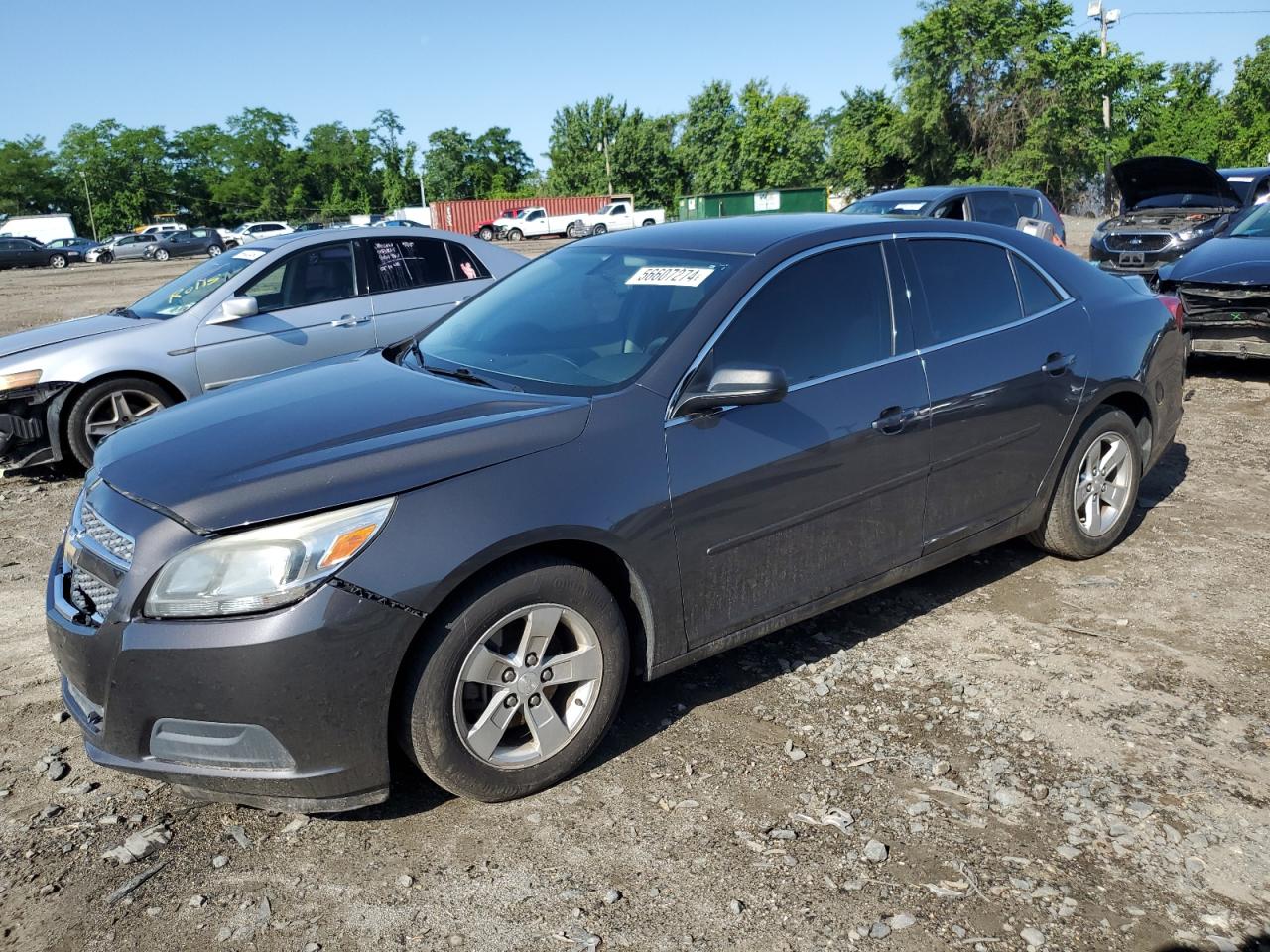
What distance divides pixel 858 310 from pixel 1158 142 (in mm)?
67153

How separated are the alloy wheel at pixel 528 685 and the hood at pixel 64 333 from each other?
531cm

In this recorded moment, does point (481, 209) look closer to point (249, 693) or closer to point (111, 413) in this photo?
point (111, 413)

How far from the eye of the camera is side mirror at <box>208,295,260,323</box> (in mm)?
6883

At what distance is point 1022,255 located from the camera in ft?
14.8

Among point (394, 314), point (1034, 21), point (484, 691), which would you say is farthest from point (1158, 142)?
point (484, 691)

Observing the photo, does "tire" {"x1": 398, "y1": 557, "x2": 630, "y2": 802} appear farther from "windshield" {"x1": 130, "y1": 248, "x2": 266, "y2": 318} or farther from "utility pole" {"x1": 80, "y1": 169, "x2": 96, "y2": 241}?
"utility pole" {"x1": 80, "y1": 169, "x2": 96, "y2": 241}

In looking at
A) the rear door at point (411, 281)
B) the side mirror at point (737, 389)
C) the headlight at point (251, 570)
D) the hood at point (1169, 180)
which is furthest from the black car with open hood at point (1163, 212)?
the headlight at point (251, 570)

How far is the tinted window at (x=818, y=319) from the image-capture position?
3.49 meters

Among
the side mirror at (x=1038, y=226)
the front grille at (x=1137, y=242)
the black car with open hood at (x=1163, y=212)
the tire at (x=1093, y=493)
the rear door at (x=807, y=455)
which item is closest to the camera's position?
the rear door at (x=807, y=455)

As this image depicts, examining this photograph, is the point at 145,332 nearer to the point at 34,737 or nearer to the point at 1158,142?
the point at 34,737

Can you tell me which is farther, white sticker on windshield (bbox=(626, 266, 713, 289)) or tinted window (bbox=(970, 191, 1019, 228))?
tinted window (bbox=(970, 191, 1019, 228))

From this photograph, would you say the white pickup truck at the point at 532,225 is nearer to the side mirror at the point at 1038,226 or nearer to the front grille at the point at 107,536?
the side mirror at the point at 1038,226

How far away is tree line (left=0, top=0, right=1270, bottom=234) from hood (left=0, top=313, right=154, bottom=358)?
51773 millimetres

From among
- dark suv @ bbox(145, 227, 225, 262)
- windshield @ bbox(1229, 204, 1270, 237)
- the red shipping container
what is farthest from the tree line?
windshield @ bbox(1229, 204, 1270, 237)
